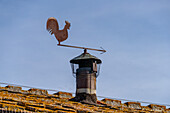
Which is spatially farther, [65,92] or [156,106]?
[156,106]

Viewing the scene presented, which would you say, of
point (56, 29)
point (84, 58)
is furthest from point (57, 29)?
point (84, 58)

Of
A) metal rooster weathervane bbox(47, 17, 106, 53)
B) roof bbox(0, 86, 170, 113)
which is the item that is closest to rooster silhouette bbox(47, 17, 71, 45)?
metal rooster weathervane bbox(47, 17, 106, 53)

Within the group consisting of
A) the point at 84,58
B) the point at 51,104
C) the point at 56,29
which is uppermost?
the point at 56,29

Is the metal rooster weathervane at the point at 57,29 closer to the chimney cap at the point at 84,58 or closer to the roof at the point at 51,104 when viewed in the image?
the chimney cap at the point at 84,58

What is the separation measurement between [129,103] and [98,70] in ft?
9.41

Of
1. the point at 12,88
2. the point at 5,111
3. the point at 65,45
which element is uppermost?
the point at 65,45

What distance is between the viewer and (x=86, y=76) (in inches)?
1008

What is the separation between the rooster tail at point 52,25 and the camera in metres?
25.6

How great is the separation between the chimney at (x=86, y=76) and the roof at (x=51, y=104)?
1.97 feet

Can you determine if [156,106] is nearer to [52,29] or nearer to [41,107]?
[52,29]

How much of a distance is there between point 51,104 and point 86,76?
294 inches

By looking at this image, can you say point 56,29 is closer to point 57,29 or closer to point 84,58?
point 57,29

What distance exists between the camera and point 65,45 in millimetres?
26406

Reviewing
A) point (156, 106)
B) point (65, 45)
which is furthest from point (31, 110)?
point (156, 106)
